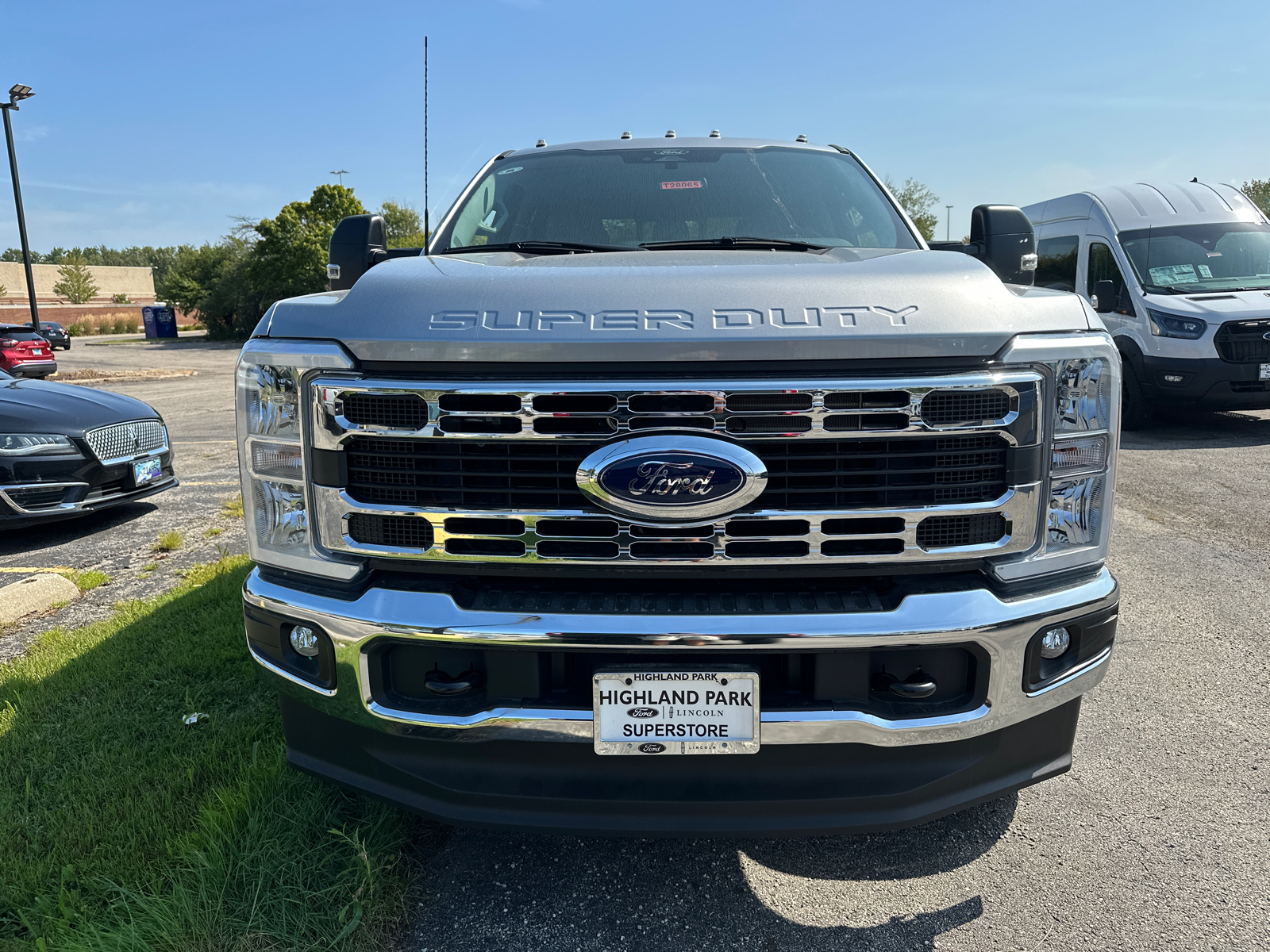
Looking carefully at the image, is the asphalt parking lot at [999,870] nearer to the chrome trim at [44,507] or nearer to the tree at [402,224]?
the chrome trim at [44,507]

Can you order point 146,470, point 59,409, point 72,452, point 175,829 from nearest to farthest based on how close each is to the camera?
point 175,829 < point 72,452 < point 59,409 < point 146,470

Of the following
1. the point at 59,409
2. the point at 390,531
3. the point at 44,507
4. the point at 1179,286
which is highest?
the point at 1179,286

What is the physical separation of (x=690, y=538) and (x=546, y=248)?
4.52 ft

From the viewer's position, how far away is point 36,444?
5672 mm

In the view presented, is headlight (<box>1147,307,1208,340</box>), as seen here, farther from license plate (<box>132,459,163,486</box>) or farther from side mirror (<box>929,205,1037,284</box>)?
license plate (<box>132,459,163,486</box>)

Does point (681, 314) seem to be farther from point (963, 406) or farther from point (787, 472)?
point (963, 406)

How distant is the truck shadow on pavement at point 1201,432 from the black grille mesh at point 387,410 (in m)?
8.70

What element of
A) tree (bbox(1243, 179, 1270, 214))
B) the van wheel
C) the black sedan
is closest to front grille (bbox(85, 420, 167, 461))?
the black sedan

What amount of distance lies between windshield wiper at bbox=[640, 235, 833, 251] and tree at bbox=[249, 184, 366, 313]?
134 feet

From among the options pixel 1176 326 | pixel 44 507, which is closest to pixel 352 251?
pixel 44 507

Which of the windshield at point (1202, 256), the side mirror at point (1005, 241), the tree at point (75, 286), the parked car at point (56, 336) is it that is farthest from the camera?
the tree at point (75, 286)

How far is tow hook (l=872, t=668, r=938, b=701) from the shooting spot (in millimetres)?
1892

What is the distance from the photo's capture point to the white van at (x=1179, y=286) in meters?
8.75

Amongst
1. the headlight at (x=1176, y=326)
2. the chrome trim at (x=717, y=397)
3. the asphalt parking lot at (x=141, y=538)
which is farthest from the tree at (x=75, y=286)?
the chrome trim at (x=717, y=397)
